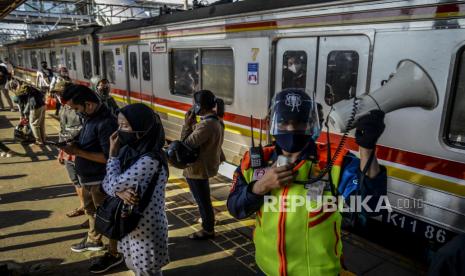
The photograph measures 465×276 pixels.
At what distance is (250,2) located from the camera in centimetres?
482

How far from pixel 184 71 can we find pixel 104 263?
394 cm

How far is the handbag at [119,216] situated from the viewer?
88.6 inches

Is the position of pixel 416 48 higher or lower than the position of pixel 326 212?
higher

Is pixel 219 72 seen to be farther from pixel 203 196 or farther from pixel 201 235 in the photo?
pixel 201 235

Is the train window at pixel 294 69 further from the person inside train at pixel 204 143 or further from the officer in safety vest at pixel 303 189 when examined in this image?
the officer in safety vest at pixel 303 189

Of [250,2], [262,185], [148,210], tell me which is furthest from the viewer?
[250,2]

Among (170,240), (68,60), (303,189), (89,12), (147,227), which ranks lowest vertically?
(170,240)

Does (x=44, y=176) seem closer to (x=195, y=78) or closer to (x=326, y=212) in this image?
(x=195, y=78)

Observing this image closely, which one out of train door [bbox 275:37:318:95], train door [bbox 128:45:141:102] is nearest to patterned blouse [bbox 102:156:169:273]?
train door [bbox 275:37:318:95]

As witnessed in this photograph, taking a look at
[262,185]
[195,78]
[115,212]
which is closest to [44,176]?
[195,78]

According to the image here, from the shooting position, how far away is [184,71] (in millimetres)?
6402

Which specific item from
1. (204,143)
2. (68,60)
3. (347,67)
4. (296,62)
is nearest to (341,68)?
(347,67)

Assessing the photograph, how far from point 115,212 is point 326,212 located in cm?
143

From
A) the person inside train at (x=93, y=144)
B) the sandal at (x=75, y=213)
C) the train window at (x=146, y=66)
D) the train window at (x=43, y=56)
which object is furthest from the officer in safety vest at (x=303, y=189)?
the train window at (x=43, y=56)
